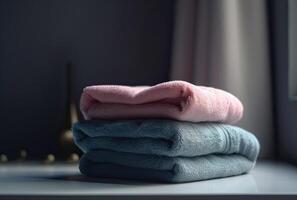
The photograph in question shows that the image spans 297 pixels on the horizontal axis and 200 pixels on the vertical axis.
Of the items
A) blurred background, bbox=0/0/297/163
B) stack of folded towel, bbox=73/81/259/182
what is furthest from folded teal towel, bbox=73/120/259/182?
blurred background, bbox=0/0/297/163

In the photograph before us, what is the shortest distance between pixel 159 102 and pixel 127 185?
0.56 feet

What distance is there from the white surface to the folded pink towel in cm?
13

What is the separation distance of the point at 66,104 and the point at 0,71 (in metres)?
0.25

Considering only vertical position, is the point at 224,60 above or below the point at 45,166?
above

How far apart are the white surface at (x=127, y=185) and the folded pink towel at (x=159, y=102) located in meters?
0.13

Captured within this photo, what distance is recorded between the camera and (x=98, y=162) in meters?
1.17

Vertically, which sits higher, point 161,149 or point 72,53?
point 72,53

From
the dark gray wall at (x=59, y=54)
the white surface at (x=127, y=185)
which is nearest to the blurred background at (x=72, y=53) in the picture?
the dark gray wall at (x=59, y=54)

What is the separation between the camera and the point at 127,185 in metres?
1.06

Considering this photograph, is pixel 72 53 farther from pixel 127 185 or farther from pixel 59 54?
pixel 127 185

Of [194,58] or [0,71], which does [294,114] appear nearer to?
[194,58]

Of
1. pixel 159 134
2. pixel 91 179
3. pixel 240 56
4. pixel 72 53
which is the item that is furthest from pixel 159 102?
pixel 72 53

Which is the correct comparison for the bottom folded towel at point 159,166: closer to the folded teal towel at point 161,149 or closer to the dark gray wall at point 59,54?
the folded teal towel at point 161,149

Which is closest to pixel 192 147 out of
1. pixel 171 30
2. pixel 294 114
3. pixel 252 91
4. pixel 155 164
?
pixel 155 164
